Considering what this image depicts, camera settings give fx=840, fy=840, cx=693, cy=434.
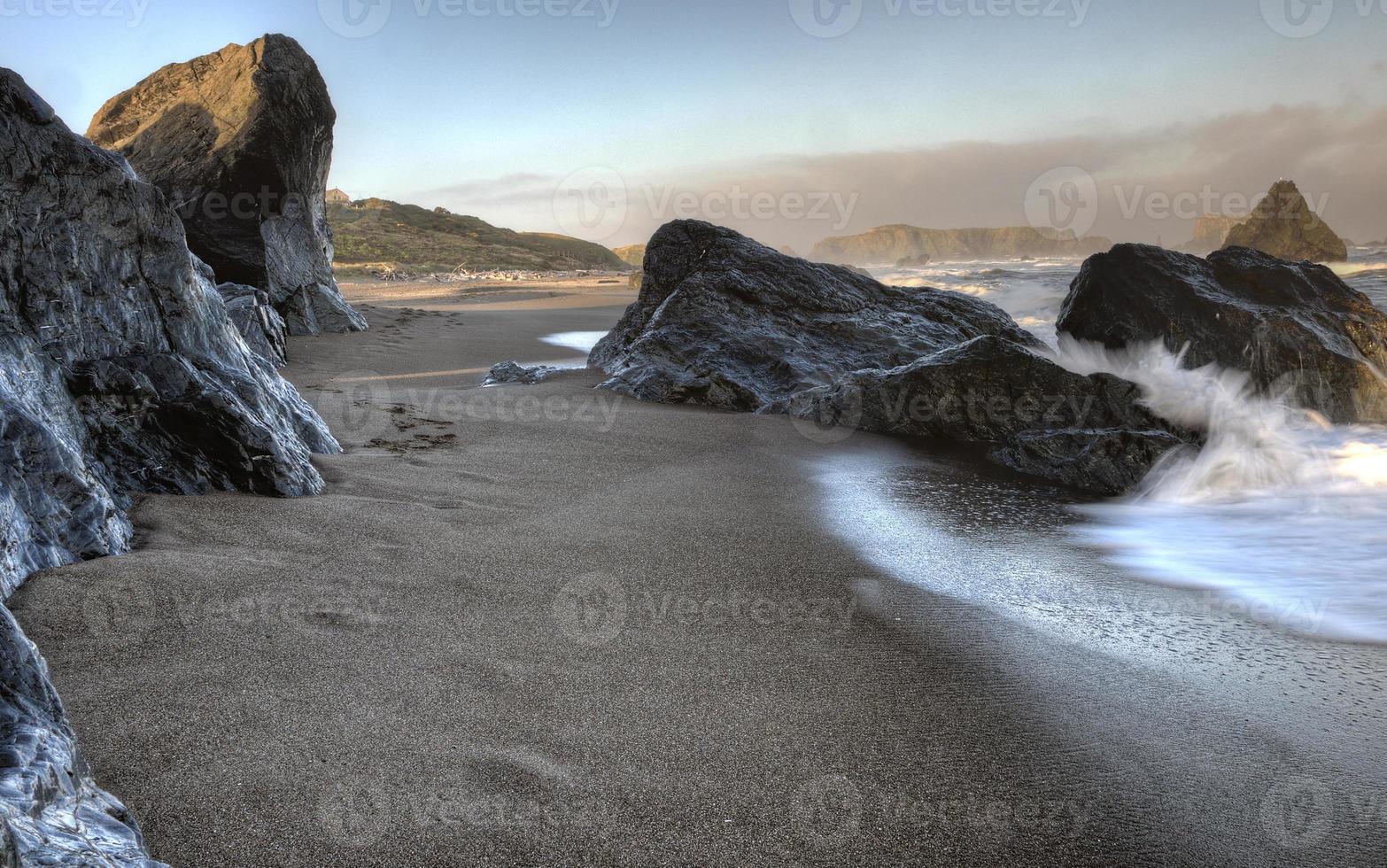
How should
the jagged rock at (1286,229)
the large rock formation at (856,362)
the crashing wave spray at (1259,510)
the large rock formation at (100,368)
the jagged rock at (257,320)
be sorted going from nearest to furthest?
the large rock formation at (100,368) → the crashing wave spray at (1259,510) → the large rock formation at (856,362) → the jagged rock at (257,320) → the jagged rock at (1286,229)

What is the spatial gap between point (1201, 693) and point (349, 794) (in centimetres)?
229

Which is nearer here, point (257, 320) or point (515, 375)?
point (257, 320)

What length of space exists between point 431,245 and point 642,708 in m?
49.2

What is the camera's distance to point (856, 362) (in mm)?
8266

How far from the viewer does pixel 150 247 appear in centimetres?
381

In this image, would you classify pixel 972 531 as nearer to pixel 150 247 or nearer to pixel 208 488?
pixel 208 488

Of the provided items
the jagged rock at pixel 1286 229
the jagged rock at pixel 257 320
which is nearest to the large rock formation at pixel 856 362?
the jagged rock at pixel 257 320

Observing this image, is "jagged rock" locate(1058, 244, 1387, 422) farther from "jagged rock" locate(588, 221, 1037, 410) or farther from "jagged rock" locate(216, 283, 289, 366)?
"jagged rock" locate(216, 283, 289, 366)

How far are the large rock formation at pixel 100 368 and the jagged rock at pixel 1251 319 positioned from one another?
699cm

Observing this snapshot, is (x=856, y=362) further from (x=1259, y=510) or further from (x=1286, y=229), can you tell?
(x=1286, y=229)

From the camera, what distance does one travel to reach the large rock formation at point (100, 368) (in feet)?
8.39

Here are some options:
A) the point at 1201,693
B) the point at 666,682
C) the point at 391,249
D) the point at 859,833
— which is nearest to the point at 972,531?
the point at 1201,693

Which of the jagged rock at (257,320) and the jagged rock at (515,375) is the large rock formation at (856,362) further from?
the jagged rock at (257,320)

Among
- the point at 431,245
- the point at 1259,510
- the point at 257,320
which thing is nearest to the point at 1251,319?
the point at 1259,510
